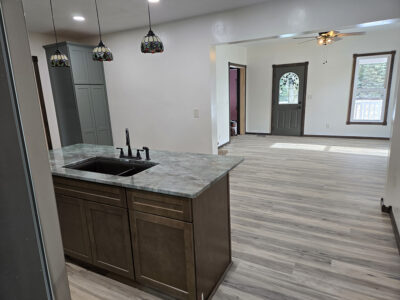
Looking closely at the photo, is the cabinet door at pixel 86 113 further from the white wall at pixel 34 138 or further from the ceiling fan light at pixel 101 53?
the white wall at pixel 34 138

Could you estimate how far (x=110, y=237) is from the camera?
1879mm

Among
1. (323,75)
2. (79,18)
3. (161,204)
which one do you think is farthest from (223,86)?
(161,204)

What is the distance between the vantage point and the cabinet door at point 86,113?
463cm

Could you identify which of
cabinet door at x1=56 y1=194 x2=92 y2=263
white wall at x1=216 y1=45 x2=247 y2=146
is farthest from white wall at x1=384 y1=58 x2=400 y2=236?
white wall at x1=216 y1=45 x2=247 y2=146

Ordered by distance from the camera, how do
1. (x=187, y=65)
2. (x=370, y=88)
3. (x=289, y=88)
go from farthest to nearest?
1. (x=289, y=88)
2. (x=370, y=88)
3. (x=187, y=65)

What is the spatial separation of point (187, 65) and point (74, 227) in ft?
9.95

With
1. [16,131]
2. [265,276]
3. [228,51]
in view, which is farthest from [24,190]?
[228,51]

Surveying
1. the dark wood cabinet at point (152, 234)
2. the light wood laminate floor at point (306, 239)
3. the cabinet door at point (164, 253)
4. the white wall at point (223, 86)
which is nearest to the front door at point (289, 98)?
the white wall at point (223, 86)

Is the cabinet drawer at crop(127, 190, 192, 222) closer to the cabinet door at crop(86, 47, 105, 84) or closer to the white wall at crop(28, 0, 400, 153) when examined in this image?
the white wall at crop(28, 0, 400, 153)

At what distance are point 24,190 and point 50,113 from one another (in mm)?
5129

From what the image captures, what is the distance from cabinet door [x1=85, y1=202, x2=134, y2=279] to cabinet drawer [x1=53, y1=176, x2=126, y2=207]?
0.05 metres

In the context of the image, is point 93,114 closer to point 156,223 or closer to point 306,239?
point 156,223

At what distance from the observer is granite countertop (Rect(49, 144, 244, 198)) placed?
1.58 metres

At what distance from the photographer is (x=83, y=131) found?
187 inches
